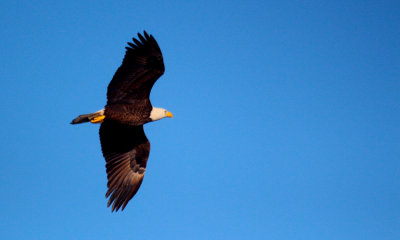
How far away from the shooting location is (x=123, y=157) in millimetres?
10867

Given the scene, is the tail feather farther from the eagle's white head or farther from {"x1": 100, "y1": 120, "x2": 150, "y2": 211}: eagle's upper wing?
the eagle's white head

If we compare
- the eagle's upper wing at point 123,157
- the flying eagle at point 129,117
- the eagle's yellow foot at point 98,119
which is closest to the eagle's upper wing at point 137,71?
the flying eagle at point 129,117

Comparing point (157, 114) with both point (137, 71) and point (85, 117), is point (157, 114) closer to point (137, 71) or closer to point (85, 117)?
point (137, 71)

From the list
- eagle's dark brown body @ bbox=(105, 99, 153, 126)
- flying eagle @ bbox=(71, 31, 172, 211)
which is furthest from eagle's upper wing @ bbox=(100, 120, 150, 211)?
eagle's dark brown body @ bbox=(105, 99, 153, 126)

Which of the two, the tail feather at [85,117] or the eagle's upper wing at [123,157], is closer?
the tail feather at [85,117]

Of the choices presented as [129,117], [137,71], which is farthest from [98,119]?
[137,71]

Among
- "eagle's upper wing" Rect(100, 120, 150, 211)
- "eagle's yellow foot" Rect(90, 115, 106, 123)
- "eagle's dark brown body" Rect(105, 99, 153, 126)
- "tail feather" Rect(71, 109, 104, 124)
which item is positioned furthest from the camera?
"eagle's upper wing" Rect(100, 120, 150, 211)

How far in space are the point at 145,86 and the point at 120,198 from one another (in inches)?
101

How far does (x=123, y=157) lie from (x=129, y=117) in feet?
4.32

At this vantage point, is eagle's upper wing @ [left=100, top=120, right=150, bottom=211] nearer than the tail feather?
No

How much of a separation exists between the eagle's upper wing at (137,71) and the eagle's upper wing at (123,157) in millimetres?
704

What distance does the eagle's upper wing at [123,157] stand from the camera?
10.2 meters

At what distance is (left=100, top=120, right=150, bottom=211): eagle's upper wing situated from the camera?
10219mm

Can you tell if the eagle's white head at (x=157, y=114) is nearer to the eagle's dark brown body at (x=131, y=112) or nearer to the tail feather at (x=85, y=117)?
the eagle's dark brown body at (x=131, y=112)
